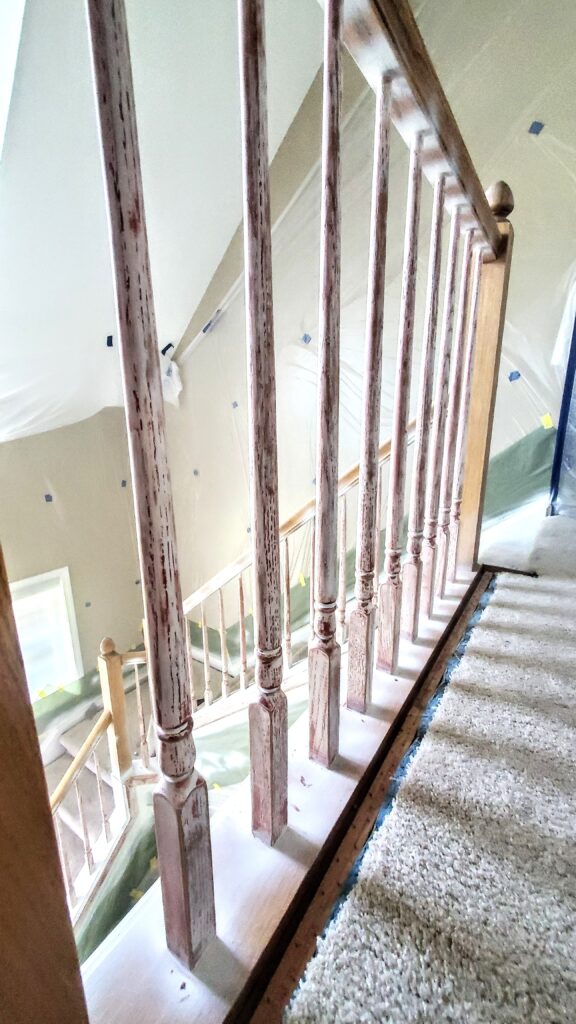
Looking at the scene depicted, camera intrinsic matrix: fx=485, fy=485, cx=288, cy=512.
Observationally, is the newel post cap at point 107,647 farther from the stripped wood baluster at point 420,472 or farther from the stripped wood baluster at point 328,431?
the stripped wood baluster at point 328,431

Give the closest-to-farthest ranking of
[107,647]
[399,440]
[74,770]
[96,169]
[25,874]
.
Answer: [25,874], [399,440], [74,770], [96,169], [107,647]

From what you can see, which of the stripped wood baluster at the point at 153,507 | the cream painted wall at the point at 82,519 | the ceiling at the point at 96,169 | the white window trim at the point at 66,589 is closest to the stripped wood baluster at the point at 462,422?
the stripped wood baluster at the point at 153,507

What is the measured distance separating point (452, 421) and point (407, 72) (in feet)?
2.16

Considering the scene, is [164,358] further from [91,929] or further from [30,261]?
[91,929]

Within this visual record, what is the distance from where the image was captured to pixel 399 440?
0.77m

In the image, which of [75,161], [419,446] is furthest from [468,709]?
[75,161]

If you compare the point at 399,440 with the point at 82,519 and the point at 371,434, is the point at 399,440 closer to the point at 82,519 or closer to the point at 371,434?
the point at 371,434

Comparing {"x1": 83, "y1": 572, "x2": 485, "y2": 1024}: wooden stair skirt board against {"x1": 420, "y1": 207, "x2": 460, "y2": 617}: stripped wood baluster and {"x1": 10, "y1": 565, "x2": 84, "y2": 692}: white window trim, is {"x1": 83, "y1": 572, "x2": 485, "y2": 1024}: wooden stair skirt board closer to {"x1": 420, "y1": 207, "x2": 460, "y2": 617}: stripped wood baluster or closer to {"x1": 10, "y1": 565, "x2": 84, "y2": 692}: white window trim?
{"x1": 420, "y1": 207, "x2": 460, "y2": 617}: stripped wood baluster

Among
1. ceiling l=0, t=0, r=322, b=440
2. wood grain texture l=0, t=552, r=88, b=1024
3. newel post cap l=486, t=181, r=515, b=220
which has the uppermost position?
ceiling l=0, t=0, r=322, b=440

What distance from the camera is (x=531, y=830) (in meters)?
0.56

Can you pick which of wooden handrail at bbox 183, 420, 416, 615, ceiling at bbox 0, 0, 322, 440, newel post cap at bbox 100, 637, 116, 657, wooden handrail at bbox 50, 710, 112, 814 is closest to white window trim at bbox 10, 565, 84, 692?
ceiling at bbox 0, 0, 322, 440

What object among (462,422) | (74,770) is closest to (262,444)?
(462,422)

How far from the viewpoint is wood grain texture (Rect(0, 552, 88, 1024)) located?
9.1 inches

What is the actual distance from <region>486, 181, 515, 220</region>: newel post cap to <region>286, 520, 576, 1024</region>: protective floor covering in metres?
1.04
